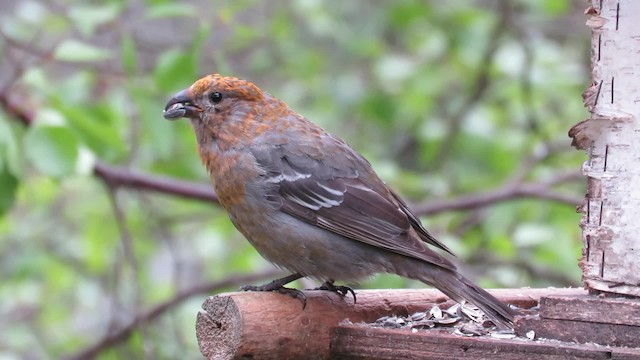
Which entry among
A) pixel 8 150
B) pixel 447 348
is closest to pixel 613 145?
pixel 447 348

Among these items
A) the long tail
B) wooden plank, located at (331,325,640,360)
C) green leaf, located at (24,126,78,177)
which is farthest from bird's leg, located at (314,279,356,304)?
green leaf, located at (24,126,78,177)

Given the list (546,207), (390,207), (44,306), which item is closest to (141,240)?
(44,306)

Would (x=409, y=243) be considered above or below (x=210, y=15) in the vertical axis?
below

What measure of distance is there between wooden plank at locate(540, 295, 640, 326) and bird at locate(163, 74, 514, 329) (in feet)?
A: 1.76

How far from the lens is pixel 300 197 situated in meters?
4.38

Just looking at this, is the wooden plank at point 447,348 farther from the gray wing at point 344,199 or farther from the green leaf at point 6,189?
the green leaf at point 6,189

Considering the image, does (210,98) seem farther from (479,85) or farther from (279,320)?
(479,85)

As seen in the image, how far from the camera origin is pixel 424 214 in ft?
20.6

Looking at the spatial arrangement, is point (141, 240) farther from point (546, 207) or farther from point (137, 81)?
point (546, 207)

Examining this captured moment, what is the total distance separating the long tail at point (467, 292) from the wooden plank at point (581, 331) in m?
0.13

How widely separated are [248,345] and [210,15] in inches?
162

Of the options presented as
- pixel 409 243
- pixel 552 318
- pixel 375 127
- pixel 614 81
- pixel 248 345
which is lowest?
pixel 248 345

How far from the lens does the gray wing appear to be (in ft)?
13.9

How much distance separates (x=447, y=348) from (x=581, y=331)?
1.53 feet
